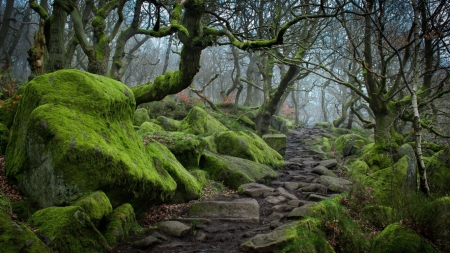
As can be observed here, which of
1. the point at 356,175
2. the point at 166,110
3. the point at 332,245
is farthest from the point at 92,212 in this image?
the point at 166,110

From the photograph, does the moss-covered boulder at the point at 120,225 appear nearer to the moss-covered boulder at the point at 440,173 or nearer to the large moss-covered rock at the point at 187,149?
the large moss-covered rock at the point at 187,149

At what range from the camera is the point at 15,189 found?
4.90m

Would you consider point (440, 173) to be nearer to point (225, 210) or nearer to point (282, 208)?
point (282, 208)

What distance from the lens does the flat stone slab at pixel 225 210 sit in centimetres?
582

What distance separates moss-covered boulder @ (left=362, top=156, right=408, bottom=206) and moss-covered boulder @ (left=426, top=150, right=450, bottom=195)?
48.9 inches

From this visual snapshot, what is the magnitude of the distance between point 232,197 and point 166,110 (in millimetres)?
11559

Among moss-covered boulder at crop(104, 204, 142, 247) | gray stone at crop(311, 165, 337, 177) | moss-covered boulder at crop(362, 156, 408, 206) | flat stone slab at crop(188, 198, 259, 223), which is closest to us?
moss-covered boulder at crop(104, 204, 142, 247)

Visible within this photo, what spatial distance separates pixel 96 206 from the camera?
13.4 ft

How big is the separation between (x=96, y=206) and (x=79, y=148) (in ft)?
2.83

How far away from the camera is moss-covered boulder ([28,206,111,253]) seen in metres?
3.41

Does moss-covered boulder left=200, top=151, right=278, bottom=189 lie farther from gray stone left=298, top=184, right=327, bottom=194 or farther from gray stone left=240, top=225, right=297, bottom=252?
gray stone left=240, top=225, right=297, bottom=252

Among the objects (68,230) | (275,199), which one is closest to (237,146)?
(275,199)

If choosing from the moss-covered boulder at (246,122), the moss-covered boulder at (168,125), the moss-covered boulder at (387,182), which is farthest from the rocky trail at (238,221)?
the moss-covered boulder at (246,122)

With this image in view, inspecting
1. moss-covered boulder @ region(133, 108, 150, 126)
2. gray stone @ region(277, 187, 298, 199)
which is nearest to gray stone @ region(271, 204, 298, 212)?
gray stone @ region(277, 187, 298, 199)
